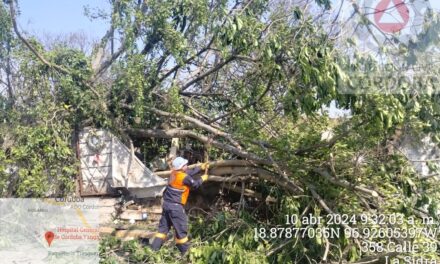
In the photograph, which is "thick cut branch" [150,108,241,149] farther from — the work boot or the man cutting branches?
the work boot

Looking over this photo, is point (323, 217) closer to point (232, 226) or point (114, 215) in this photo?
point (232, 226)

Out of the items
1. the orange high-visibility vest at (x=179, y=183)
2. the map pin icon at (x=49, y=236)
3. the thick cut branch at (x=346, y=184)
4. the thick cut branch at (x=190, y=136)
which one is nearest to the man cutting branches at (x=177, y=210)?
the orange high-visibility vest at (x=179, y=183)

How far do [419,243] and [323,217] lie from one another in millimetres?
1014

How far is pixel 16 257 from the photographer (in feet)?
18.2

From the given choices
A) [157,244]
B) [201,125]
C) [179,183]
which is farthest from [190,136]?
[157,244]

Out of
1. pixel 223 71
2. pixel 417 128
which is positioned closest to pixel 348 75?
pixel 417 128

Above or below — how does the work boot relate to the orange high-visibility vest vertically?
below

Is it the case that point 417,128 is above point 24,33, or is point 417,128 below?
below

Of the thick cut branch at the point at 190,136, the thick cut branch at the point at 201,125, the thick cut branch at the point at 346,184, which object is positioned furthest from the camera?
the thick cut branch at the point at 201,125

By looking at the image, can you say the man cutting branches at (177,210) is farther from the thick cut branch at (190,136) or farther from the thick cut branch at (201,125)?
the thick cut branch at (201,125)

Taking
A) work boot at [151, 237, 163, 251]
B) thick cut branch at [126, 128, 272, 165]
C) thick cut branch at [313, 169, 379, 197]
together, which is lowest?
work boot at [151, 237, 163, 251]

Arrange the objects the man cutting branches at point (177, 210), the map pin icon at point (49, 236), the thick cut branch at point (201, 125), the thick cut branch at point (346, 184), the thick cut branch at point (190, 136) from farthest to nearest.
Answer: the thick cut branch at point (201, 125), the thick cut branch at point (190, 136), the map pin icon at point (49, 236), the man cutting branches at point (177, 210), the thick cut branch at point (346, 184)

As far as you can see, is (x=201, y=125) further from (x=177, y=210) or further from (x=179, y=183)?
(x=177, y=210)

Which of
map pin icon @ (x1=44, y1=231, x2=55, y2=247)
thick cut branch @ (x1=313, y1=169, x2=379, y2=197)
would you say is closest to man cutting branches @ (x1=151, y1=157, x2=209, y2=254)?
map pin icon @ (x1=44, y1=231, x2=55, y2=247)
